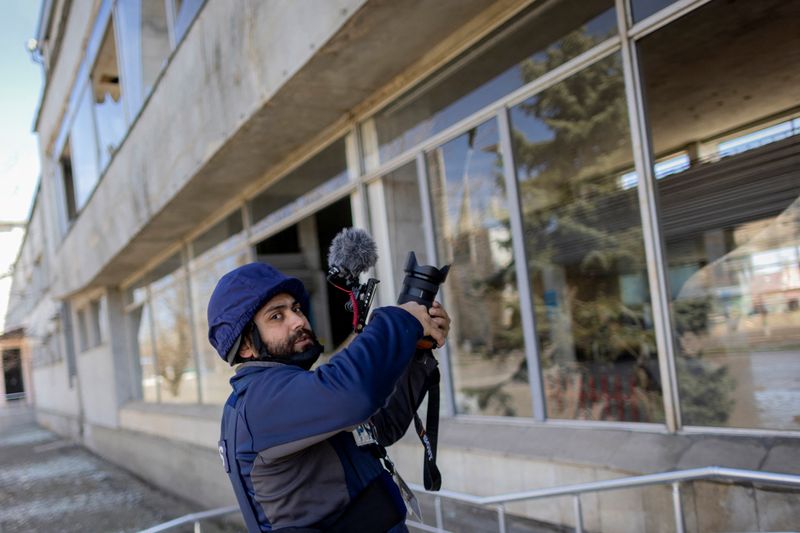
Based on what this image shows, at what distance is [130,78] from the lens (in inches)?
404

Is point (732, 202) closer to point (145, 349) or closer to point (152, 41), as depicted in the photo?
point (152, 41)

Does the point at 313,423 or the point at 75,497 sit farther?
the point at 75,497

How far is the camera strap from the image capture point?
5.81 ft

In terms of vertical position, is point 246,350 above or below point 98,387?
above

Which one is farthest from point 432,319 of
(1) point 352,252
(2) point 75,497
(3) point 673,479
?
(2) point 75,497

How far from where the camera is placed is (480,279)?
8.83 metres

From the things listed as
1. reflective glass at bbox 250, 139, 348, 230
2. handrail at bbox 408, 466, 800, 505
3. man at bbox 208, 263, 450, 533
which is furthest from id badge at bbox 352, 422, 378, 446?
reflective glass at bbox 250, 139, 348, 230

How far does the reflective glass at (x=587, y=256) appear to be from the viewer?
7227mm

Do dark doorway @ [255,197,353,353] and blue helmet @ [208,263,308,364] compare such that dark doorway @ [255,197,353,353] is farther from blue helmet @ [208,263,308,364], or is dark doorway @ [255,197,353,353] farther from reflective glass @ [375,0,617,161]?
blue helmet @ [208,263,308,364]

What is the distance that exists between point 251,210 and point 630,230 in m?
4.81

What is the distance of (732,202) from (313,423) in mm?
4601

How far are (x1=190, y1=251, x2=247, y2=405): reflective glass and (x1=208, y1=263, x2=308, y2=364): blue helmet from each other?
7.62 meters

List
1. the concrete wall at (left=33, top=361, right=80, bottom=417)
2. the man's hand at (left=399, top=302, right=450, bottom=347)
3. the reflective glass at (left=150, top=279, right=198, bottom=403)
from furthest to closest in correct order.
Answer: the concrete wall at (left=33, top=361, right=80, bottom=417) → the reflective glass at (left=150, top=279, right=198, bottom=403) → the man's hand at (left=399, top=302, right=450, bottom=347)

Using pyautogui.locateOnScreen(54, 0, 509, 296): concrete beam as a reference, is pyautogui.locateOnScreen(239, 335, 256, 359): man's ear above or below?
below
